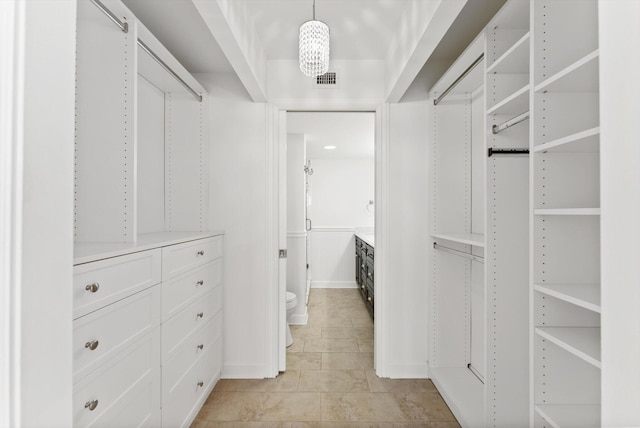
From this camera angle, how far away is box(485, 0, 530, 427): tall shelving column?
5.24 feet

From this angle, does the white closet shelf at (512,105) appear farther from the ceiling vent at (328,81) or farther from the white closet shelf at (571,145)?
the ceiling vent at (328,81)

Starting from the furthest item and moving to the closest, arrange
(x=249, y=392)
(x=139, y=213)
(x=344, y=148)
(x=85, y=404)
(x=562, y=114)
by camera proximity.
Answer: (x=344, y=148) < (x=249, y=392) < (x=139, y=213) < (x=562, y=114) < (x=85, y=404)

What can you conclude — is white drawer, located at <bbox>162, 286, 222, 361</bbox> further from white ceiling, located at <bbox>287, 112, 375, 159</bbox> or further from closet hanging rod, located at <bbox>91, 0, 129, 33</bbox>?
white ceiling, located at <bbox>287, 112, 375, 159</bbox>

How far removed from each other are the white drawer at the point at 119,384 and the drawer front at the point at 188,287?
6.5 inches

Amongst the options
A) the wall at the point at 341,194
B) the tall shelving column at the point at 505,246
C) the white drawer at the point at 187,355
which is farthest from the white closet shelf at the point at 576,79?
the wall at the point at 341,194

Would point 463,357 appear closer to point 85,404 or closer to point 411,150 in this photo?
point 411,150

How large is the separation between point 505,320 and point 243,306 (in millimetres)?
1782

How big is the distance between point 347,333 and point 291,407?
143cm

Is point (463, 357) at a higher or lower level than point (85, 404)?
lower

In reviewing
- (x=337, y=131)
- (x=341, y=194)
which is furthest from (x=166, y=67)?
(x=341, y=194)

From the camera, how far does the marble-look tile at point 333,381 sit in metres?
2.40

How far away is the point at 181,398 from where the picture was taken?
1.83m

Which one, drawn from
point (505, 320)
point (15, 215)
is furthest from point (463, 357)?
point (15, 215)

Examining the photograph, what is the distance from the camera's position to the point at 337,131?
423 centimetres
